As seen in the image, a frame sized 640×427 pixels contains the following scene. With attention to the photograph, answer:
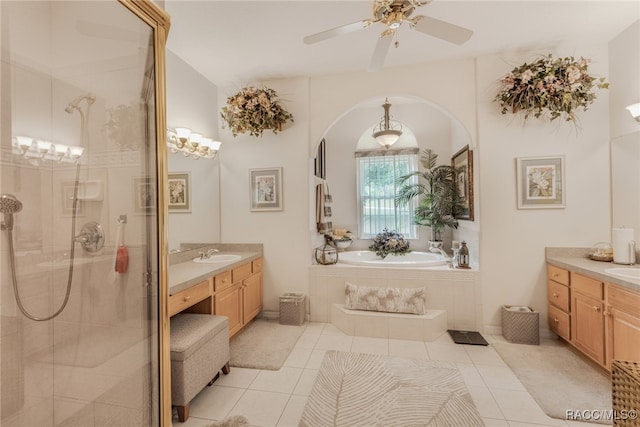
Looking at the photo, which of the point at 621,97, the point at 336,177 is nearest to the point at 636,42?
the point at 621,97

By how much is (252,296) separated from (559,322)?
3.15 meters

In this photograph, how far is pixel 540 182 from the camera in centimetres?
287

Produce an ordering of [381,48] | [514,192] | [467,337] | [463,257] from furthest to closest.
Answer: [463,257], [514,192], [467,337], [381,48]

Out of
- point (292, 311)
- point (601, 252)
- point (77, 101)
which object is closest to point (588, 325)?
point (601, 252)

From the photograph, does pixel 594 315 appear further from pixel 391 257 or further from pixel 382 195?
pixel 382 195

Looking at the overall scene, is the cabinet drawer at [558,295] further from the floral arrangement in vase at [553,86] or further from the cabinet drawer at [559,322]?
the floral arrangement in vase at [553,86]

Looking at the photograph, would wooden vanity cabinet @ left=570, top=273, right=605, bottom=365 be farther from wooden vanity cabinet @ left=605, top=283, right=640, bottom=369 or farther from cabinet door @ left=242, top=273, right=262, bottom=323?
cabinet door @ left=242, top=273, right=262, bottom=323

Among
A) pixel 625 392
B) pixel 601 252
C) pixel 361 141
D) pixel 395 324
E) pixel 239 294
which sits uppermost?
pixel 361 141

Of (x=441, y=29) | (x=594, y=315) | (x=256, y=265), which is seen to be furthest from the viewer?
(x=256, y=265)

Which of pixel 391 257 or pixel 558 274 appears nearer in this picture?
pixel 558 274

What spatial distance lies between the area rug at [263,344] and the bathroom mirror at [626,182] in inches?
133

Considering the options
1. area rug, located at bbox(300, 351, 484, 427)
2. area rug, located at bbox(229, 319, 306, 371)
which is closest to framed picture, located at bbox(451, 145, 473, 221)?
area rug, located at bbox(300, 351, 484, 427)

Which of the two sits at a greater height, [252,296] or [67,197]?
[67,197]

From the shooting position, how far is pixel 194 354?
1.83 m
